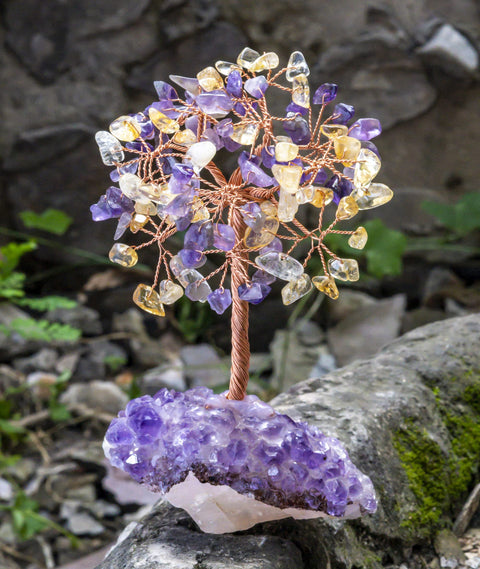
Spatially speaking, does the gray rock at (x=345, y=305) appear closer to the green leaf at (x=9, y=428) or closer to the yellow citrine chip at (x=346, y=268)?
the green leaf at (x=9, y=428)

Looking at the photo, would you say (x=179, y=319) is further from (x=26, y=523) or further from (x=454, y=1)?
(x=454, y=1)

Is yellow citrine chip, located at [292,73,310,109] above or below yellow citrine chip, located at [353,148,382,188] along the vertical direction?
above

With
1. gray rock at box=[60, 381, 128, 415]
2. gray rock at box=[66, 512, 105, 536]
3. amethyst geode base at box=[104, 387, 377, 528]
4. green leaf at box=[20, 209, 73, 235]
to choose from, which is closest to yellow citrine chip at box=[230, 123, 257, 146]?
amethyst geode base at box=[104, 387, 377, 528]

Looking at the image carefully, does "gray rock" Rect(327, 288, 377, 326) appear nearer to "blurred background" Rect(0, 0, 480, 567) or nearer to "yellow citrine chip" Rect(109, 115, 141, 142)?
"blurred background" Rect(0, 0, 480, 567)

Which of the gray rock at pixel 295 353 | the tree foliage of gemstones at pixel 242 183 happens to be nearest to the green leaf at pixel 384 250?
the gray rock at pixel 295 353

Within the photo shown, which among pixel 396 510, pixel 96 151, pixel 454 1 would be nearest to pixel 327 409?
pixel 396 510

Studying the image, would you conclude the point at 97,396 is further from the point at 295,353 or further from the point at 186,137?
the point at 186,137
